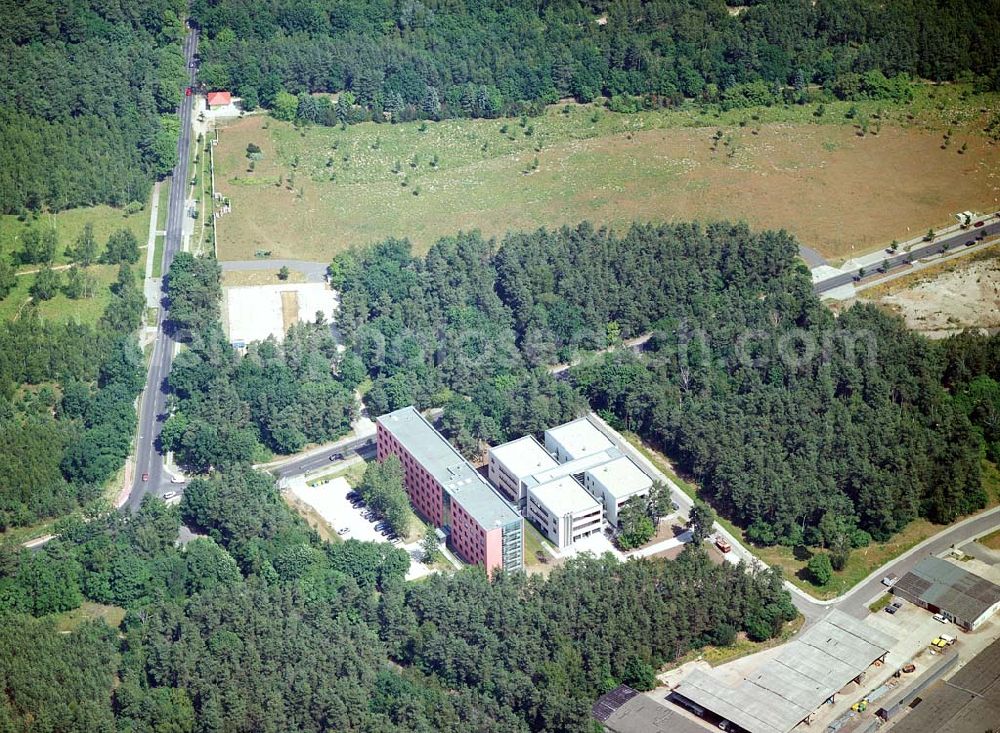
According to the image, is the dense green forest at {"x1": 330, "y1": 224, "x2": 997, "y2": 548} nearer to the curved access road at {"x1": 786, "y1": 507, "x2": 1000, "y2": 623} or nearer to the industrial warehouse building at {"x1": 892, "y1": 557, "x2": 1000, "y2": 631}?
the curved access road at {"x1": 786, "y1": 507, "x2": 1000, "y2": 623}

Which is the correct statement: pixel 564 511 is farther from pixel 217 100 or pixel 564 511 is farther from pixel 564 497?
pixel 217 100

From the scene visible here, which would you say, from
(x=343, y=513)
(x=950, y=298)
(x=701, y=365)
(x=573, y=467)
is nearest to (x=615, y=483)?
(x=573, y=467)

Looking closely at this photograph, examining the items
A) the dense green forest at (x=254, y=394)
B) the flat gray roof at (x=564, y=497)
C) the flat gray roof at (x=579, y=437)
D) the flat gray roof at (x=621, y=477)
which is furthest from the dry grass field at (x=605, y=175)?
the flat gray roof at (x=564, y=497)

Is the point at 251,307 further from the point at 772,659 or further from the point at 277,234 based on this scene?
the point at 772,659

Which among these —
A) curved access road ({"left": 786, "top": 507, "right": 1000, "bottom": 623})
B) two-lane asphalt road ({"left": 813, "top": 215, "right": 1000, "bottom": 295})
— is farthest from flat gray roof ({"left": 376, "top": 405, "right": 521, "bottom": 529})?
two-lane asphalt road ({"left": 813, "top": 215, "right": 1000, "bottom": 295})

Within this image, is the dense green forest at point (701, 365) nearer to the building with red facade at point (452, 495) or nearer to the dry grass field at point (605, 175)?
the building with red facade at point (452, 495)
